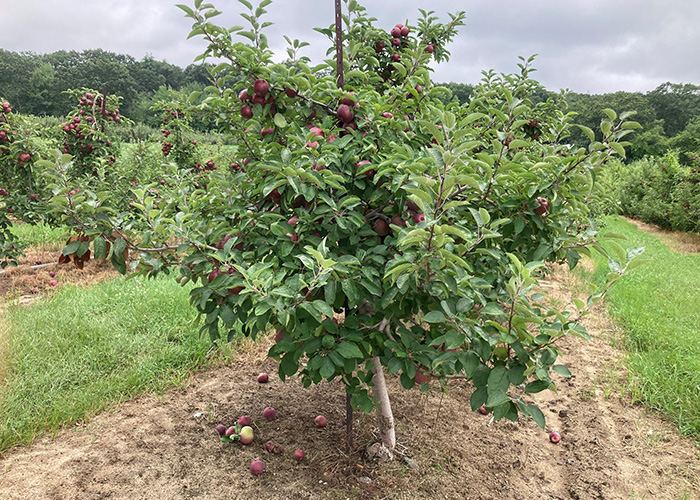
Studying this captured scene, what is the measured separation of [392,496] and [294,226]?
1.44 meters

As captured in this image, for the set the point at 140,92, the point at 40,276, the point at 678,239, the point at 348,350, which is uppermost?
the point at 140,92

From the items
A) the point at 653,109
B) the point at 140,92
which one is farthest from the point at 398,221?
the point at 653,109

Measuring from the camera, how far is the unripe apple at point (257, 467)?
212cm

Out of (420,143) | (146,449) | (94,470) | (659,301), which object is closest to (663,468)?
(420,143)

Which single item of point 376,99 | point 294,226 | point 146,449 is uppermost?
point 376,99

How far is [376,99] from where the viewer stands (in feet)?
6.07

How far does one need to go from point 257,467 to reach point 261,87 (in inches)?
73.0

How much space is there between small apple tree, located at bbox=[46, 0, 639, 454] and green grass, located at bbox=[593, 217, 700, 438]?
2211 millimetres

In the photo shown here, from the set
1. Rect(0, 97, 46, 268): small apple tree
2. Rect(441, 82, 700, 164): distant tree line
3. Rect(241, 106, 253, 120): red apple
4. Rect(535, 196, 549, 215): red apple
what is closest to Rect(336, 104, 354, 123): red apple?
Rect(241, 106, 253, 120): red apple

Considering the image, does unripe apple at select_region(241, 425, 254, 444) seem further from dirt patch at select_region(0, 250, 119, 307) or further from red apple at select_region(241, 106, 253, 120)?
dirt patch at select_region(0, 250, 119, 307)

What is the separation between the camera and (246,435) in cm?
235

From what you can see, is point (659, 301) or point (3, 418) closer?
point (3, 418)

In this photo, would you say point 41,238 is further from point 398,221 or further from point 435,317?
point 435,317

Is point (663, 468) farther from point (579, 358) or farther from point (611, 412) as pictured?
point (579, 358)
